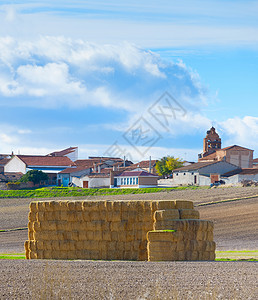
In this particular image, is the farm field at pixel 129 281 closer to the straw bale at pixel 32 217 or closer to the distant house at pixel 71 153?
the straw bale at pixel 32 217

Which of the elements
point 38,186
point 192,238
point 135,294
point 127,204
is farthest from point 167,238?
point 38,186

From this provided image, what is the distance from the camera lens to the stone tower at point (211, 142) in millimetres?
145875

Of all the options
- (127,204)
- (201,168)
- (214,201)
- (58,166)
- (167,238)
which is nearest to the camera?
(167,238)

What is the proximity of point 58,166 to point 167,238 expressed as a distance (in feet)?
373

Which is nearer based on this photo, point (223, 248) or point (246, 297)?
point (246, 297)

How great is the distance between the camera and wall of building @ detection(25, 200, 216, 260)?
88.6 feet

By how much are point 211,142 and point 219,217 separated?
290ft

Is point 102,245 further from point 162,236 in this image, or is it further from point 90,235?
point 162,236

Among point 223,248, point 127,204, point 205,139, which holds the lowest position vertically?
point 223,248

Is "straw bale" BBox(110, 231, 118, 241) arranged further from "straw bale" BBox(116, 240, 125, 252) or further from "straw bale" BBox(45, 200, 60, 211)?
"straw bale" BBox(45, 200, 60, 211)

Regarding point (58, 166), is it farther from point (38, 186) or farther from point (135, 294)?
point (135, 294)

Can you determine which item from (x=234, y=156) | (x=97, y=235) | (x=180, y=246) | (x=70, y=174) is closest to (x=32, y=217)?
(x=97, y=235)

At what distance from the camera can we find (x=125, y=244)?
1082 inches

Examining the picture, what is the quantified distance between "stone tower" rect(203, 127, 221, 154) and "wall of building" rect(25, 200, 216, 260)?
11872 cm
